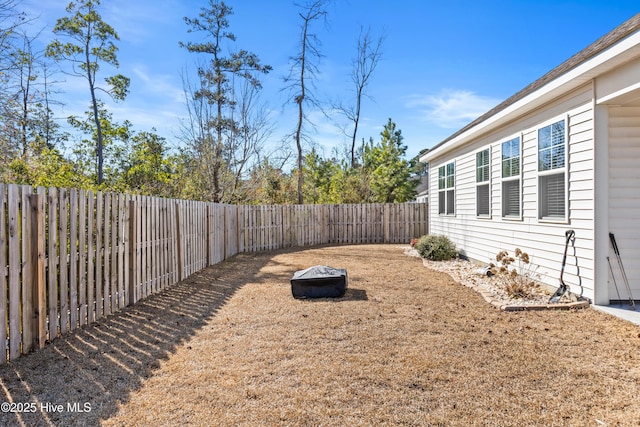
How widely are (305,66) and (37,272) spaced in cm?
1667

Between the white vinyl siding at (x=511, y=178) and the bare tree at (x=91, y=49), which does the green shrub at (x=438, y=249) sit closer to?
the white vinyl siding at (x=511, y=178)

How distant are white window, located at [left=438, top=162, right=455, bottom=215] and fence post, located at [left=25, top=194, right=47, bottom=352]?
31.4ft

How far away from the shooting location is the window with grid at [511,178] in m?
6.61

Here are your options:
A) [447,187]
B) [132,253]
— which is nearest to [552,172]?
[447,187]

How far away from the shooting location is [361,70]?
932 inches

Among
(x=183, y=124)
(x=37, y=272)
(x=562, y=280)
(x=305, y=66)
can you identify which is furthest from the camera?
(x=305, y=66)

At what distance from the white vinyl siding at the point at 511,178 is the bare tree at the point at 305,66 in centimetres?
1152

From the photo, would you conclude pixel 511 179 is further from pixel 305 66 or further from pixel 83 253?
pixel 305 66

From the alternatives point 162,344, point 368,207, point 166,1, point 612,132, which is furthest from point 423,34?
point 162,344

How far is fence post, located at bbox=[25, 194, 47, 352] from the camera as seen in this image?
11.0 ft

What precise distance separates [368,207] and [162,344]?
11713mm

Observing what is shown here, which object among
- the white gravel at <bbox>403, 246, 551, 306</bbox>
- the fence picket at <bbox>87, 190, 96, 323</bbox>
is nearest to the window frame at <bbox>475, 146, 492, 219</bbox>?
the white gravel at <bbox>403, 246, 551, 306</bbox>

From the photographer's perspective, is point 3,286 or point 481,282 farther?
point 481,282

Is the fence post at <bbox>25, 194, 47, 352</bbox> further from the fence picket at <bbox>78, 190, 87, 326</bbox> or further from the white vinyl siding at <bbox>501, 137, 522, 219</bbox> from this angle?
the white vinyl siding at <bbox>501, 137, 522, 219</bbox>
